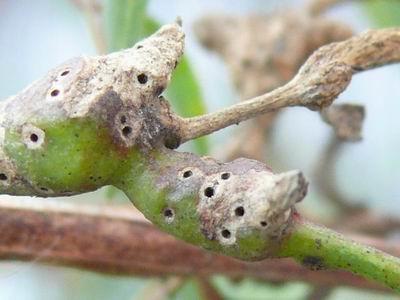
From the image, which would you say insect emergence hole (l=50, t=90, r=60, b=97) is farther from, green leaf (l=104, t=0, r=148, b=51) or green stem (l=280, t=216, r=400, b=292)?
green leaf (l=104, t=0, r=148, b=51)

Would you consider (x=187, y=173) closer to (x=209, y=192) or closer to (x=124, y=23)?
(x=209, y=192)

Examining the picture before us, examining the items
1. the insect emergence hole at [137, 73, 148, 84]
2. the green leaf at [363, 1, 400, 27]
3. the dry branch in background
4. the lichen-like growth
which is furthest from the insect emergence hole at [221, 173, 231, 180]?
the green leaf at [363, 1, 400, 27]

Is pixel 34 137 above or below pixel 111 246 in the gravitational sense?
below

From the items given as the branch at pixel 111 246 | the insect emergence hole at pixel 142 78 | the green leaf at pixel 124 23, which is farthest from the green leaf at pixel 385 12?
the insect emergence hole at pixel 142 78

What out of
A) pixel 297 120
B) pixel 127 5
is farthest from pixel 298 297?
pixel 297 120

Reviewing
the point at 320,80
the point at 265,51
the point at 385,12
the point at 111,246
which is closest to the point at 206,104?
the point at 265,51

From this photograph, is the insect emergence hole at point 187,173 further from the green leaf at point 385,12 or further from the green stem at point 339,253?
the green leaf at point 385,12
